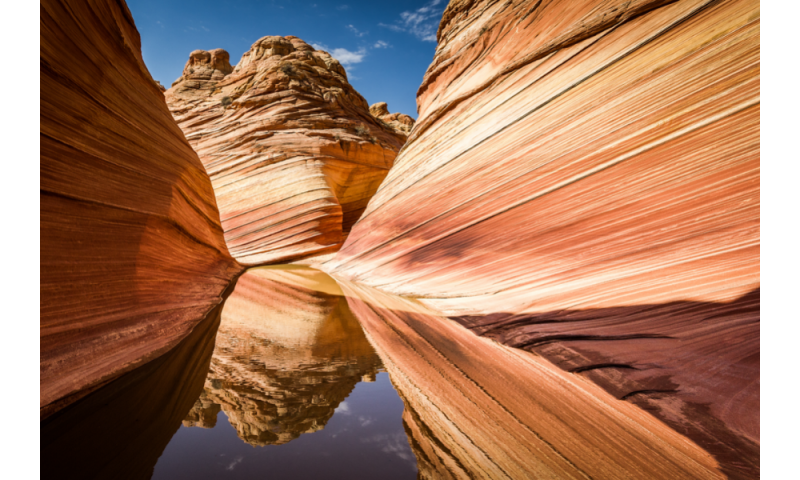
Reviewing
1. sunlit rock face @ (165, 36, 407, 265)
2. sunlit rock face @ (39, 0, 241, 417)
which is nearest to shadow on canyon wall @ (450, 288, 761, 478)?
sunlit rock face @ (39, 0, 241, 417)

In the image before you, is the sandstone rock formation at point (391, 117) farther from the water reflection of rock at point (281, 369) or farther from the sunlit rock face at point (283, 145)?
the water reflection of rock at point (281, 369)

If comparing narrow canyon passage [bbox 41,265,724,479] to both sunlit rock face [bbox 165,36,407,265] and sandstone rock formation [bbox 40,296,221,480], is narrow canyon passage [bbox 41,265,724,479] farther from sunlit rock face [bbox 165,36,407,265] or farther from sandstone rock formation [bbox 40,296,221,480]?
sunlit rock face [bbox 165,36,407,265]

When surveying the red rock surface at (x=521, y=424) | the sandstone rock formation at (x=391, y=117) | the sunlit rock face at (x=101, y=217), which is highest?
the sandstone rock formation at (x=391, y=117)

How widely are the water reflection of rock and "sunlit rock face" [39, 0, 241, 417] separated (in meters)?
0.28

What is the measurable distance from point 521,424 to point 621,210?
1.33 m

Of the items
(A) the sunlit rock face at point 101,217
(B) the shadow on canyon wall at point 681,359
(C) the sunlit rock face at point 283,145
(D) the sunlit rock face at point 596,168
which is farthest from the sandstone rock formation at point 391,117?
(B) the shadow on canyon wall at point 681,359

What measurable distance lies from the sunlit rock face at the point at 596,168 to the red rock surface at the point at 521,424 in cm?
63

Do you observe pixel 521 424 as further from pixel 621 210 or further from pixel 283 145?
pixel 283 145

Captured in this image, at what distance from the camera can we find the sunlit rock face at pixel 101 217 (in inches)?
44.2

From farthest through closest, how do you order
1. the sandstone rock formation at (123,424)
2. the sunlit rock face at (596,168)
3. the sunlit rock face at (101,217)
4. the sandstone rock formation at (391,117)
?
the sandstone rock formation at (391,117) → the sunlit rock face at (596,168) → the sunlit rock face at (101,217) → the sandstone rock formation at (123,424)

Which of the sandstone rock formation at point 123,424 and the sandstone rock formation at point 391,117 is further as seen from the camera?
the sandstone rock formation at point 391,117

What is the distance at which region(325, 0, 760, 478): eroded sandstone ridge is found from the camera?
1147mm

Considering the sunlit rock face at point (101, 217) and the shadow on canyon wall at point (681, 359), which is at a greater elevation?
the sunlit rock face at point (101, 217)

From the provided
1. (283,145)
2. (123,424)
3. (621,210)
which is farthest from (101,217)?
(283,145)
